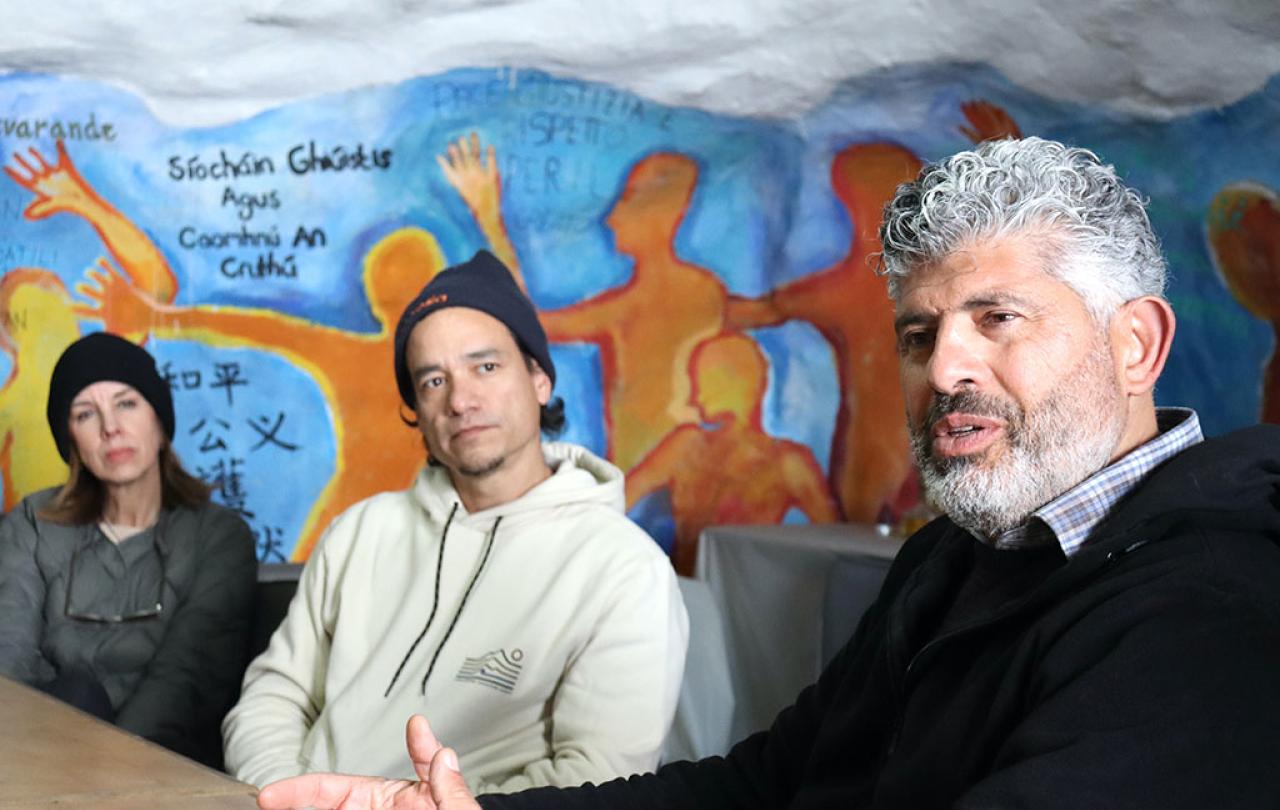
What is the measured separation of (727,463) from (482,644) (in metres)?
2.47

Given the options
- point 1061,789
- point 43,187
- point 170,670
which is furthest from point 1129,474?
point 43,187

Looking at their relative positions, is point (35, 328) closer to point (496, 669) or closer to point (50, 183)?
point (50, 183)

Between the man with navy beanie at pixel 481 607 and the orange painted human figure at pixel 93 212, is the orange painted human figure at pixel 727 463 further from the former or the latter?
the man with navy beanie at pixel 481 607

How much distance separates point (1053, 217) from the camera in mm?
1455

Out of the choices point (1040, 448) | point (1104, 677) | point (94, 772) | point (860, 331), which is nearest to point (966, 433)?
point (1040, 448)

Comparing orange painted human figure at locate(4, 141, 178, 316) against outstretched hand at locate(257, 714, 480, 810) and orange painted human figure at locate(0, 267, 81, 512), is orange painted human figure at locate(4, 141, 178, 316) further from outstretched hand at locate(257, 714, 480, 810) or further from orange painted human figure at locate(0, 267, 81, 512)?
outstretched hand at locate(257, 714, 480, 810)

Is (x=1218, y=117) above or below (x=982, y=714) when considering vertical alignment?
above

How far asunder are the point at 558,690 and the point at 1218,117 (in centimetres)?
229

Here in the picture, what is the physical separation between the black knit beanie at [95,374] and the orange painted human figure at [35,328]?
45.8 inches

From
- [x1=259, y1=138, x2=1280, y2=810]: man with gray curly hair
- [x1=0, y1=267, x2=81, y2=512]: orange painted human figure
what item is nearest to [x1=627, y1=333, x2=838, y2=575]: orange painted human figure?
[x1=0, y1=267, x2=81, y2=512]: orange painted human figure

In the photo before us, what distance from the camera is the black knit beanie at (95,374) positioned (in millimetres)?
3229

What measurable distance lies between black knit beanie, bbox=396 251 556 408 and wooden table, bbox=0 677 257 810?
3.52ft

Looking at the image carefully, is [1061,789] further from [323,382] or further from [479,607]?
[323,382]

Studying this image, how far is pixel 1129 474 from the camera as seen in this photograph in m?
1.43
